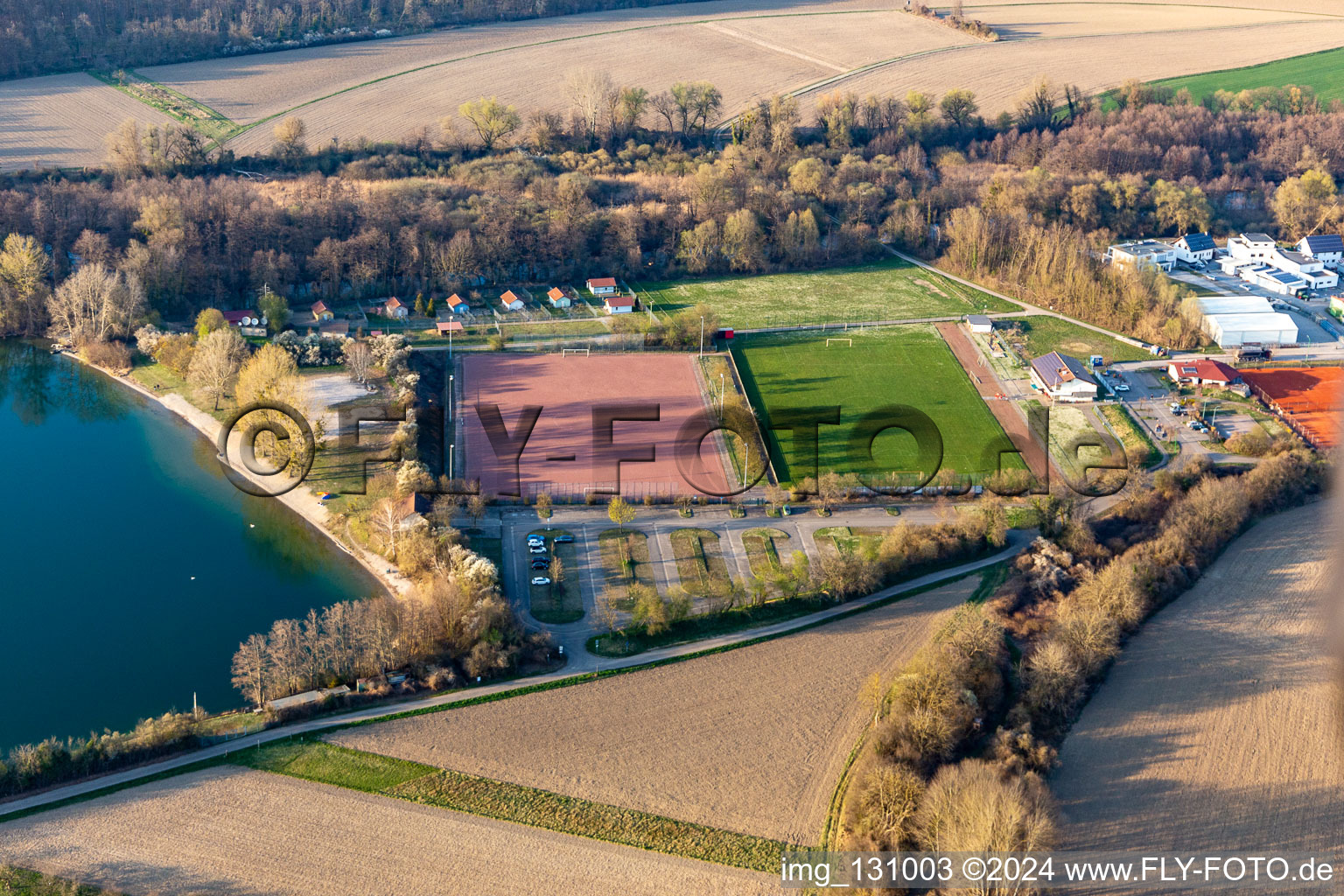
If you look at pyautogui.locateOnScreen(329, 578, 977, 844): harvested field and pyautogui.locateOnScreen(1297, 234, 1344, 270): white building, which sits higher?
pyautogui.locateOnScreen(1297, 234, 1344, 270): white building

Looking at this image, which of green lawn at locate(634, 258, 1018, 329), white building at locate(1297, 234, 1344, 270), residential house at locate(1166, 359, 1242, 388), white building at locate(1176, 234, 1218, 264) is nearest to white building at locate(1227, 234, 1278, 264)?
white building at locate(1176, 234, 1218, 264)

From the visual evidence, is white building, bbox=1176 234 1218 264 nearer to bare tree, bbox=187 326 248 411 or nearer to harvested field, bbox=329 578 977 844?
harvested field, bbox=329 578 977 844

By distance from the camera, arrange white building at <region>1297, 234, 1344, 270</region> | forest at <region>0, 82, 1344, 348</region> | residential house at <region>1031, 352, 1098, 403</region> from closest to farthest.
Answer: residential house at <region>1031, 352, 1098, 403</region>, forest at <region>0, 82, 1344, 348</region>, white building at <region>1297, 234, 1344, 270</region>

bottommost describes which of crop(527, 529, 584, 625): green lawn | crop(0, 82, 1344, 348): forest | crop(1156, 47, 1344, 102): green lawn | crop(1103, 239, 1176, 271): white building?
crop(527, 529, 584, 625): green lawn

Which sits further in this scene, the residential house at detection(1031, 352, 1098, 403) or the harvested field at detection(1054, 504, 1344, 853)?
the residential house at detection(1031, 352, 1098, 403)

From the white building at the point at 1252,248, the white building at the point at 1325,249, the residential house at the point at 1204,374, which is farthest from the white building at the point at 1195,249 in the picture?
the residential house at the point at 1204,374

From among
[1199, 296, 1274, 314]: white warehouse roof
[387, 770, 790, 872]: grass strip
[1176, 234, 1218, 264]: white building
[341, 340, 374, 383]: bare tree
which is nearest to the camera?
[387, 770, 790, 872]: grass strip

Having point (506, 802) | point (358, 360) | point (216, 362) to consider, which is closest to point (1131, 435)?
point (506, 802)

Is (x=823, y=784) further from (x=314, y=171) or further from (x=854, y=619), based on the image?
(x=314, y=171)
